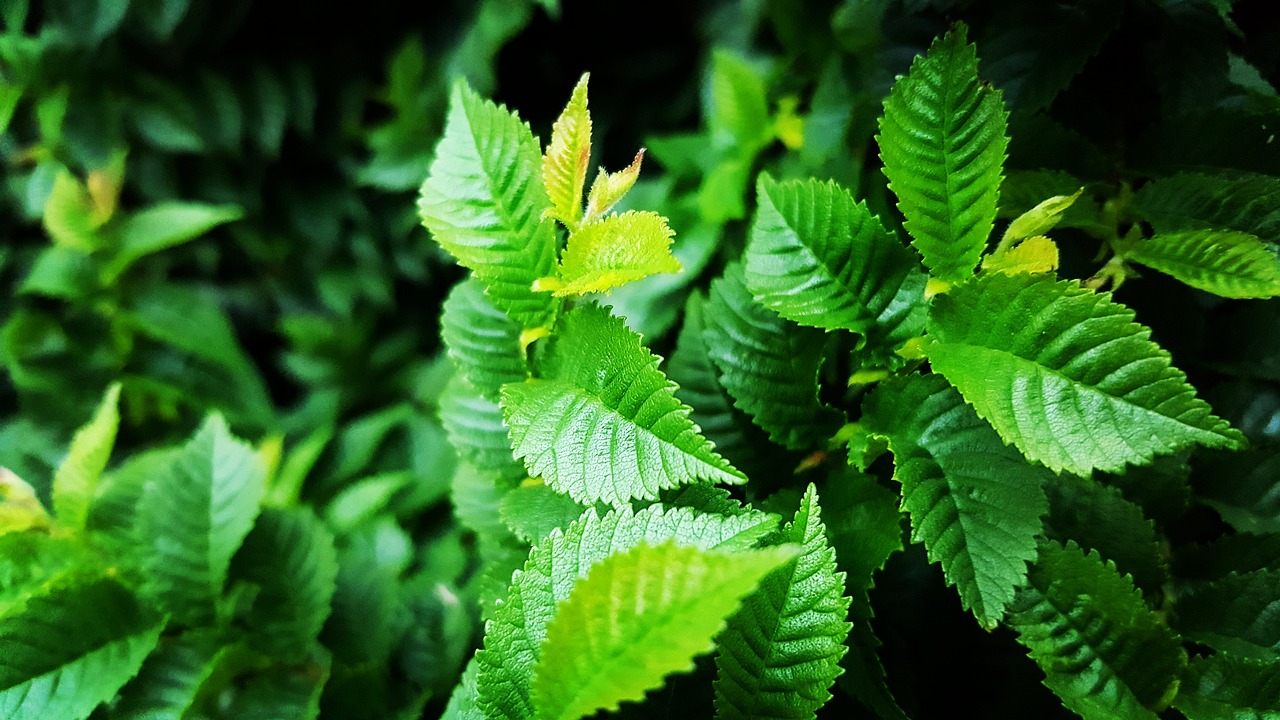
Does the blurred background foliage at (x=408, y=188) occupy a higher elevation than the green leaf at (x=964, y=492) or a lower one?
higher

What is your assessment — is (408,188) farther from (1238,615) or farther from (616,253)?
(1238,615)

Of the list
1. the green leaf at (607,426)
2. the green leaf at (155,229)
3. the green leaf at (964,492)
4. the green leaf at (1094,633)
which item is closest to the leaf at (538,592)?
the green leaf at (607,426)

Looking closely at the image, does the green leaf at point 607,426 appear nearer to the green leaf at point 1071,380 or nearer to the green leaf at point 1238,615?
the green leaf at point 1071,380

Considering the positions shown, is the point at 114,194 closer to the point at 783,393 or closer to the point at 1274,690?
the point at 783,393

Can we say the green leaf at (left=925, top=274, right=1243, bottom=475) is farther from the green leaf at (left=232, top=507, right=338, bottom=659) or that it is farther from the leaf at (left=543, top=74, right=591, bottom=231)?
the green leaf at (left=232, top=507, right=338, bottom=659)

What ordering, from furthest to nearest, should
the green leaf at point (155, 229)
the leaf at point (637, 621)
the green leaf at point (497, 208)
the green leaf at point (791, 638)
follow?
the green leaf at point (155, 229)
the green leaf at point (497, 208)
the green leaf at point (791, 638)
the leaf at point (637, 621)

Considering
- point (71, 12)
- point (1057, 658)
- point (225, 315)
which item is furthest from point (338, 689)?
point (71, 12)

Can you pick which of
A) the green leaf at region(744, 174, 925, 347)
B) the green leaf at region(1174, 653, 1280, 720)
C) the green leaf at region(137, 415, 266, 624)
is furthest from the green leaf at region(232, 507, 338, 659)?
the green leaf at region(1174, 653, 1280, 720)
